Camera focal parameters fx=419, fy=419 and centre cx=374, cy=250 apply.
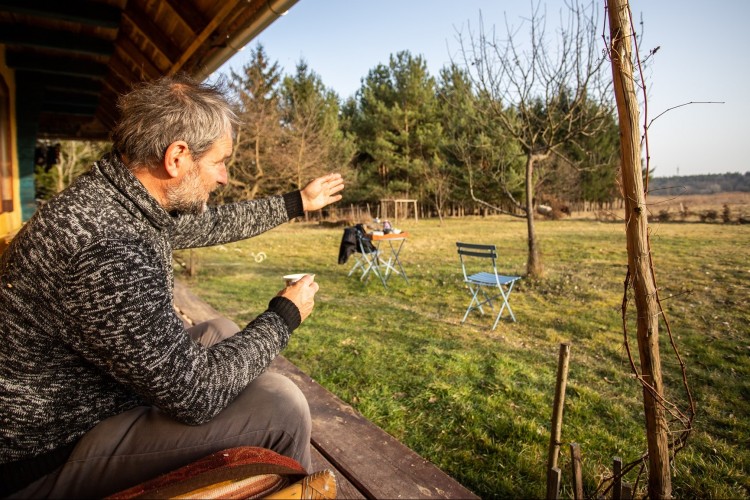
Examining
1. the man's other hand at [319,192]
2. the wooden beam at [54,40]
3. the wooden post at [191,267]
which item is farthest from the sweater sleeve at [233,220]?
the wooden post at [191,267]

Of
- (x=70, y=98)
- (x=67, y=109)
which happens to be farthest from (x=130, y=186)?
(x=67, y=109)

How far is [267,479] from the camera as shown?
3.08 ft

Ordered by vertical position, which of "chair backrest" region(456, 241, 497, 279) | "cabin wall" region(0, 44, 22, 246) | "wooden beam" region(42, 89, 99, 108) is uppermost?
"wooden beam" region(42, 89, 99, 108)

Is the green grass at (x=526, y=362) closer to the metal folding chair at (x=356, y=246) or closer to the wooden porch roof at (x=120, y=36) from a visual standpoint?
the metal folding chair at (x=356, y=246)

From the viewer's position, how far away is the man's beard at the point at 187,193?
125cm

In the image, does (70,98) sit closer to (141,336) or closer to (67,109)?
(67,109)

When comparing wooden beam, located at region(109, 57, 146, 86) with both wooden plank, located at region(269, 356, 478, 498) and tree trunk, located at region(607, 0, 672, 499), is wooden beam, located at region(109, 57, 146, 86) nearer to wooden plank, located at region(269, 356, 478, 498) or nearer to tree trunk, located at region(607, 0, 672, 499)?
wooden plank, located at region(269, 356, 478, 498)

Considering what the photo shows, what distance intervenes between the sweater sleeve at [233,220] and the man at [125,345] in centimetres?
58

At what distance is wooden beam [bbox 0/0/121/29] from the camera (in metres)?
2.82

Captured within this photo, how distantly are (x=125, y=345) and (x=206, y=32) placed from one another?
2521 millimetres

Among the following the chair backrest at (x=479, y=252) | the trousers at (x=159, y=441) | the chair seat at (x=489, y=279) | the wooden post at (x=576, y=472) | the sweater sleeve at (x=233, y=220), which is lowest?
the wooden post at (x=576, y=472)

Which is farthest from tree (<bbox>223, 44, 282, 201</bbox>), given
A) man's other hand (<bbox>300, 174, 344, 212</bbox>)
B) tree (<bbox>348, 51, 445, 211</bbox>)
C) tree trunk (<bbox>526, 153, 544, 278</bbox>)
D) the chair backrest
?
man's other hand (<bbox>300, 174, 344, 212</bbox>)

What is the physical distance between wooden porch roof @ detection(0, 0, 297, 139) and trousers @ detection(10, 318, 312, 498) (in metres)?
1.35

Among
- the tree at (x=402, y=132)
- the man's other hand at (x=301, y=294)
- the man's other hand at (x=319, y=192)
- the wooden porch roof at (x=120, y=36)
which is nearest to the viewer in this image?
the man's other hand at (x=301, y=294)
